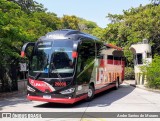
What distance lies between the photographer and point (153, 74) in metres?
22.6

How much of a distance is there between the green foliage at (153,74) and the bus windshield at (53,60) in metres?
9.97

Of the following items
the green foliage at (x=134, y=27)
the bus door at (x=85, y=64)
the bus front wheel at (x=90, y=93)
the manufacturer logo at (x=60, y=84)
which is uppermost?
the green foliage at (x=134, y=27)

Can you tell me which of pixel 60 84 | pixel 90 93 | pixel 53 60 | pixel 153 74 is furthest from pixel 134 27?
pixel 60 84

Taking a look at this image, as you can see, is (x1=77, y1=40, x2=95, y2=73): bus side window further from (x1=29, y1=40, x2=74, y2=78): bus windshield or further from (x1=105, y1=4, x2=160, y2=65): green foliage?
(x1=105, y1=4, x2=160, y2=65): green foliage

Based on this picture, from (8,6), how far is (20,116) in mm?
10810

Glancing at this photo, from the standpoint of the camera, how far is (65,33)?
14.8 meters

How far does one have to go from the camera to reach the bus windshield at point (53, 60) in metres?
13.8

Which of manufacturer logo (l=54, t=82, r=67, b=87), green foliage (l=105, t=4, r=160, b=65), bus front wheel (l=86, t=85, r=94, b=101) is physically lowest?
bus front wheel (l=86, t=85, r=94, b=101)

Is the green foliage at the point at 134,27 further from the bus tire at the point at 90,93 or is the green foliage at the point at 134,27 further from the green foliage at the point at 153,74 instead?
the bus tire at the point at 90,93

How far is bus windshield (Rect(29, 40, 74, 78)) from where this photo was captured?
45.4 ft

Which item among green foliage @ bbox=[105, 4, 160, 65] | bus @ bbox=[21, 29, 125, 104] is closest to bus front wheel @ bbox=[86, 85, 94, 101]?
bus @ bbox=[21, 29, 125, 104]

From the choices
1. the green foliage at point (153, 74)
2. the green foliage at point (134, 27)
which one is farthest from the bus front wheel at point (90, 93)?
the green foliage at point (134, 27)

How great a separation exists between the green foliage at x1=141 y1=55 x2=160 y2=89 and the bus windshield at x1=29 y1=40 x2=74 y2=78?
9.97 meters

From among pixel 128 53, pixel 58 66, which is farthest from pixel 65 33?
pixel 128 53
